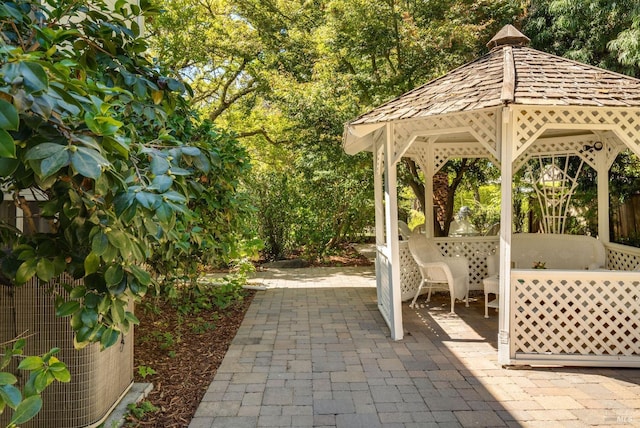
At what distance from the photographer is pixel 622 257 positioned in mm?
5816

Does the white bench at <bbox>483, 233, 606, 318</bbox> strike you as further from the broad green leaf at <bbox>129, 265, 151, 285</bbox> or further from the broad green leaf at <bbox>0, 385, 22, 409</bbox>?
the broad green leaf at <bbox>0, 385, 22, 409</bbox>

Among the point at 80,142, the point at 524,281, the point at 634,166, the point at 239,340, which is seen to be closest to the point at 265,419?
the point at 239,340

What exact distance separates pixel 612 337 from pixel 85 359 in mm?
4709

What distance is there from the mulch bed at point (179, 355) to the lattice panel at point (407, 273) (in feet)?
8.40

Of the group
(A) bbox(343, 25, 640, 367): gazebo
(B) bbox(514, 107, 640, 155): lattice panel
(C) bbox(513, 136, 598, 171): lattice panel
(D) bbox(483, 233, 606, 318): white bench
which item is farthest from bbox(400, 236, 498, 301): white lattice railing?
(B) bbox(514, 107, 640, 155): lattice panel

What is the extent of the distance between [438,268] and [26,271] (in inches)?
218

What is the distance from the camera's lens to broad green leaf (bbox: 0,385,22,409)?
1.08 m

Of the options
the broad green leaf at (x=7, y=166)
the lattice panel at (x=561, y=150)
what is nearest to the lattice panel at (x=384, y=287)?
the lattice panel at (x=561, y=150)

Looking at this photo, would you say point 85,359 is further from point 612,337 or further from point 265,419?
point 612,337

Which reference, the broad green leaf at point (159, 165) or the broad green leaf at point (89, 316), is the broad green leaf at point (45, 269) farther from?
the broad green leaf at point (159, 165)

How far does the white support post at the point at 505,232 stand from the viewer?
418 centimetres

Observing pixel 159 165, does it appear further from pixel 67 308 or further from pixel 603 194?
pixel 603 194

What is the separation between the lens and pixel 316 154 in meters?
8.71

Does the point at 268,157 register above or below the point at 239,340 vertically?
above
